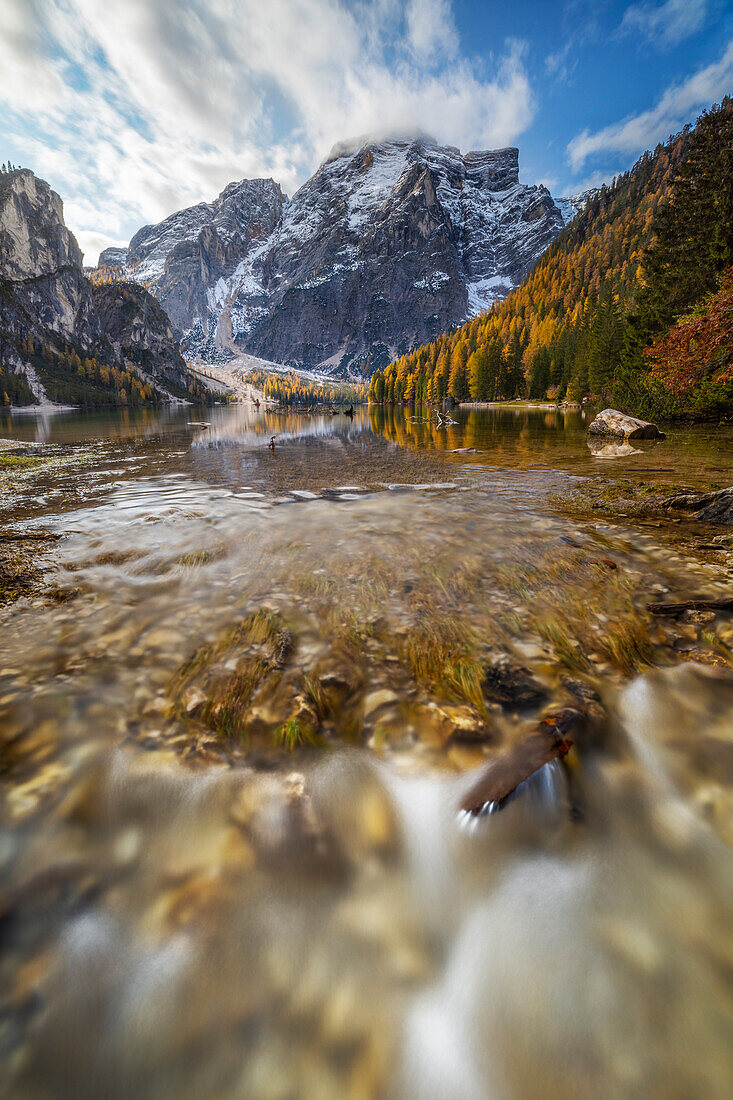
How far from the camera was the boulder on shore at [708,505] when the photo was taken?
9.05 meters

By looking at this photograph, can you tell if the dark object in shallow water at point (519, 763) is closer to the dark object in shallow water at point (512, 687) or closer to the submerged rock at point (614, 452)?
the dark object in shallow water at point (512, 687)

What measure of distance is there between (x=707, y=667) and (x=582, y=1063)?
3.87 metres

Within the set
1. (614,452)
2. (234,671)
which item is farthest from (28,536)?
(614,452)

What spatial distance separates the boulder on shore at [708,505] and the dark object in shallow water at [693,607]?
181 inches

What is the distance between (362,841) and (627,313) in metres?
54.4

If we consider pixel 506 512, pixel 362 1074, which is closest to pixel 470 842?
pixel 362 1074

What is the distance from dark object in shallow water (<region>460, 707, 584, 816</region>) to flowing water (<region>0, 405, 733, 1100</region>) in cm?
9

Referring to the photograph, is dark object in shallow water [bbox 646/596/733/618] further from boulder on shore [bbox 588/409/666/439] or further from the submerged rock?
boulder on shore [bbox 588/409/666/439]

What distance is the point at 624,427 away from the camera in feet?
78.5

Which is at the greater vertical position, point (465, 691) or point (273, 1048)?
point (465, 691)

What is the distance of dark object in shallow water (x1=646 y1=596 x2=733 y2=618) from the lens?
5441 millimetres

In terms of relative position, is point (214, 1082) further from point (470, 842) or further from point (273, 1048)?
point (470, 842)

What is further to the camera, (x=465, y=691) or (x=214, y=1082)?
(x=465, y=691)

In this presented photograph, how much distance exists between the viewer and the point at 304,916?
2.64 metres
